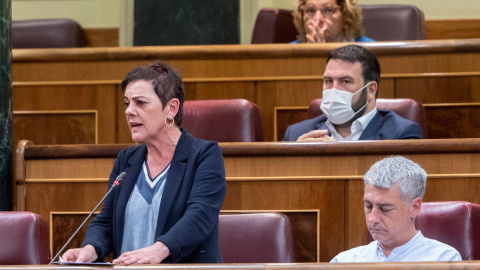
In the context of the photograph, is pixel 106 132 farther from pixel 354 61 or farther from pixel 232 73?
pixel 354 61

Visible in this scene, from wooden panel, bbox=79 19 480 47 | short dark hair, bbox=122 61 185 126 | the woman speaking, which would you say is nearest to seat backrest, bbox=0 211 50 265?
the woman speaking

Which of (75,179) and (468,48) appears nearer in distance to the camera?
(75,179)

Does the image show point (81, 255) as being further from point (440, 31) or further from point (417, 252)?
point (440, 31)

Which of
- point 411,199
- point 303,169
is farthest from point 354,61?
point 411,199

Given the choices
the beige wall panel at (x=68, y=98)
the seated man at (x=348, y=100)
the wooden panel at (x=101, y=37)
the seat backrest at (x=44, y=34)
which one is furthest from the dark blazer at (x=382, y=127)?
the wooden panel at (x=101, y=37)

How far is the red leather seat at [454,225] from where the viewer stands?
0.90m

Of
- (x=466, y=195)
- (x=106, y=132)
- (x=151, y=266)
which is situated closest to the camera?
(x=151, y=266)

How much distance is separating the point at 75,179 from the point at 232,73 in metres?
0.51

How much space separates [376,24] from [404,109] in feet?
1.84

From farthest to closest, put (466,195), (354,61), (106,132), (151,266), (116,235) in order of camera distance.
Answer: (106,132) < (354,61) < (466,195) < (116,235) < (151,266)

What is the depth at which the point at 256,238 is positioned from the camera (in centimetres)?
94

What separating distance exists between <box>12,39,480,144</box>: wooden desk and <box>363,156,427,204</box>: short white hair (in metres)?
Answer: 0.60

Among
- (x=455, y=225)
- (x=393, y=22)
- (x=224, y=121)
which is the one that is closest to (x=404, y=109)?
(x=224, y=121)

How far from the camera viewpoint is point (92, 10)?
2201mm
